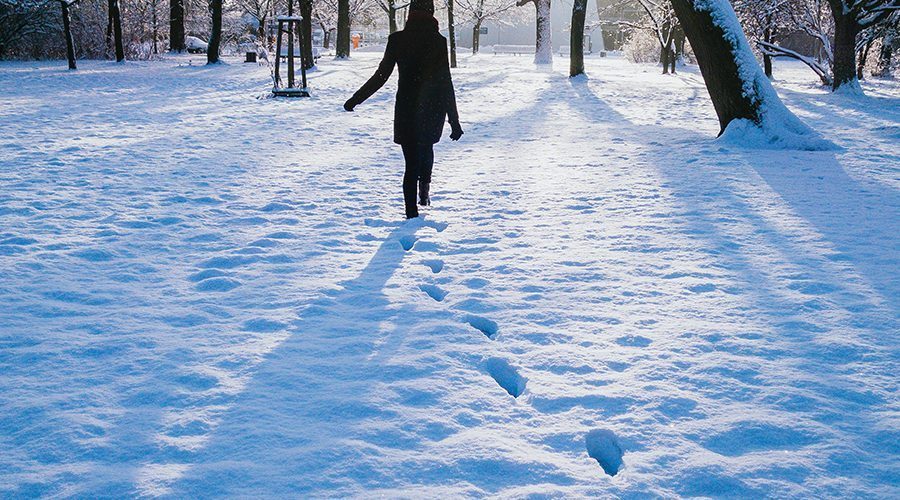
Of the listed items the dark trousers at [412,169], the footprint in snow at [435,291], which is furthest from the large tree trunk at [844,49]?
the footprint in snow at [435,291]

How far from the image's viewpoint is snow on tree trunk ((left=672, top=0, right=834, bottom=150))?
348 inches

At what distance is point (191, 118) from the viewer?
11.8 m

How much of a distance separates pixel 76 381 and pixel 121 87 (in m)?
16.6

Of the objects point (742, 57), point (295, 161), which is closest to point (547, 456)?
point (295, 161)

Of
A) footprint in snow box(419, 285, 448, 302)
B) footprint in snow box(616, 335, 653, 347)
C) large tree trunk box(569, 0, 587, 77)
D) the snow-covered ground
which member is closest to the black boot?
the snow-covered ground

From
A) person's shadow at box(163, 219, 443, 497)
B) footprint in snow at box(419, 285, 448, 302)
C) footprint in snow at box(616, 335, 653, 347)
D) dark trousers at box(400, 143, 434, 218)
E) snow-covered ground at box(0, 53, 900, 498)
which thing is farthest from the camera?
dark trousers at box(400, 143, 434, 218)

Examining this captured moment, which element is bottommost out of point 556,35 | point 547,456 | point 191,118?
point 547,456

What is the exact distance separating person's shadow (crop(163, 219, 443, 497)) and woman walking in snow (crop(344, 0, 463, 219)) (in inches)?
84.3

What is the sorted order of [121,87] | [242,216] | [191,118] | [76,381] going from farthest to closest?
[121,87] < [191,118] < [242,216] < [76,381]

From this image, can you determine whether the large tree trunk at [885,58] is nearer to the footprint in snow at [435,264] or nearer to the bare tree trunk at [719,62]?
the bare tree trunk at [719,62]

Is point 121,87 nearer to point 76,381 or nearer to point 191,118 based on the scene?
point 191,118

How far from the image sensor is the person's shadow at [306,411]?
215cm

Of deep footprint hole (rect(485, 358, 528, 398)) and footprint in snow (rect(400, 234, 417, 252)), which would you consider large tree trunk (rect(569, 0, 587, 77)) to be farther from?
deep footprint hole (rect(485, 358, 528, 398))

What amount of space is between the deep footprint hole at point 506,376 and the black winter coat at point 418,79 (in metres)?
Result: 2.96
